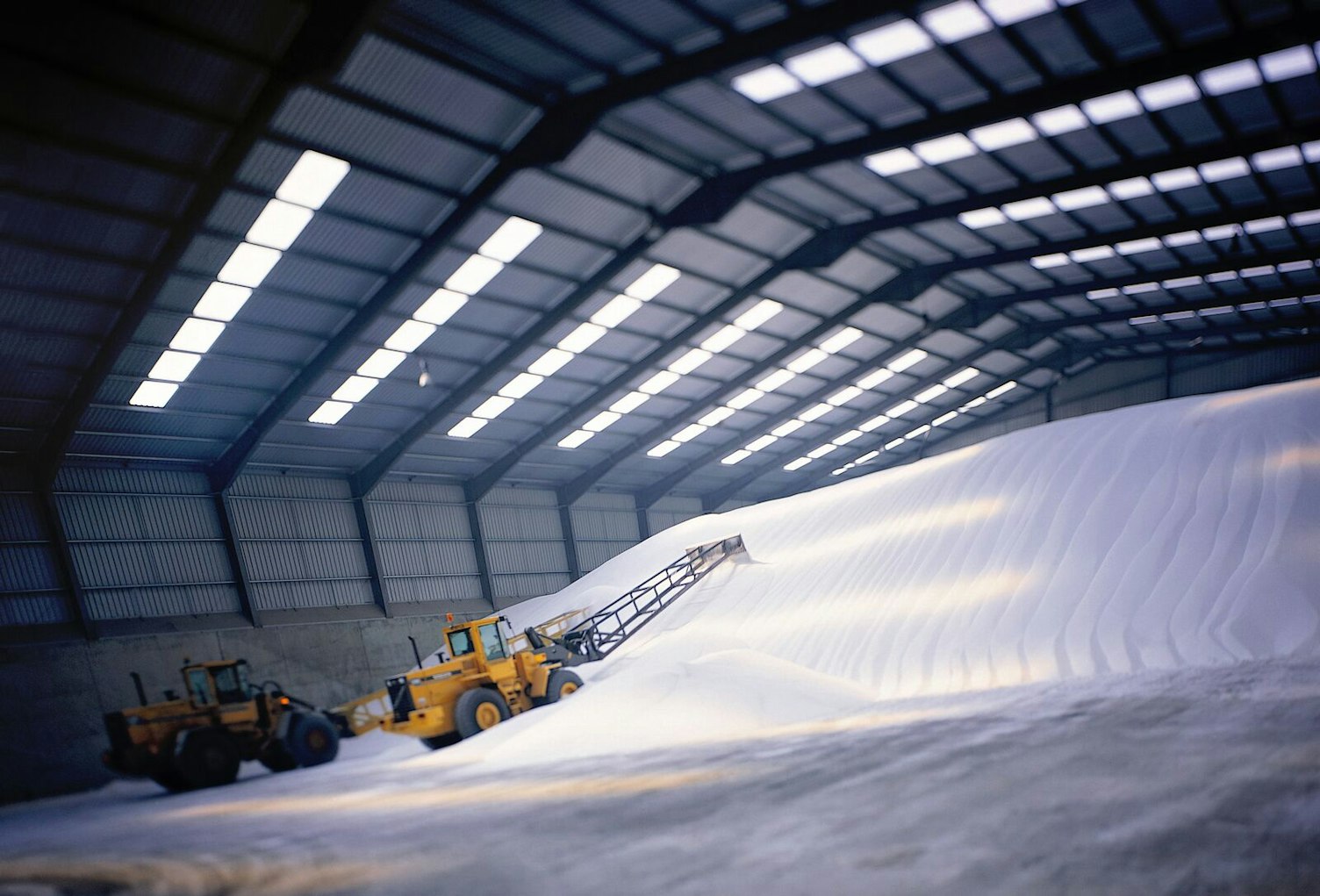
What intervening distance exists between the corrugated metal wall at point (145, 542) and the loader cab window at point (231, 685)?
5868 millimetres

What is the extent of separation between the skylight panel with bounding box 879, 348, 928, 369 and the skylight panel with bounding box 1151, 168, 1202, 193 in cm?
1260

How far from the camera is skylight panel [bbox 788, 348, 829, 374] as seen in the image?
103ft

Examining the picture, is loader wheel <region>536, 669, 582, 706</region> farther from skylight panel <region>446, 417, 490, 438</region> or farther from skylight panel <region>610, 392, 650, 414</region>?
skylight panel <region>610, 392, 650, 414</region>

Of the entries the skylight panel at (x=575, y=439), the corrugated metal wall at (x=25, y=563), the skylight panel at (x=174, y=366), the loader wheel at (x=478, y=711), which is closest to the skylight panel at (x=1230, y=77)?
the loader wheel at (x=478, y=711)

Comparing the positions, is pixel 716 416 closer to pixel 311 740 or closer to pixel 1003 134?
pixel 1003 134

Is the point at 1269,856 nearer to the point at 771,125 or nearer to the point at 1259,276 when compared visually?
the point at 771,125

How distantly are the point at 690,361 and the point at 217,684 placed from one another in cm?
1559

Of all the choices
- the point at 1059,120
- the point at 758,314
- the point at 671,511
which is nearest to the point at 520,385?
the point at 758,314

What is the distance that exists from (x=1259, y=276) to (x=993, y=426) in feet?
52.3

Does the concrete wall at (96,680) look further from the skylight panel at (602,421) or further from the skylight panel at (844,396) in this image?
the skylight panel at (844,396)

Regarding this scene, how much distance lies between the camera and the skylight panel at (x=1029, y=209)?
907 inches

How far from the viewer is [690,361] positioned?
1134 inches

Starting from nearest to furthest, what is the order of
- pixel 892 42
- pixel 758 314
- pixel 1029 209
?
pixel 892 42
pixel 1029 209
pixel 758 314

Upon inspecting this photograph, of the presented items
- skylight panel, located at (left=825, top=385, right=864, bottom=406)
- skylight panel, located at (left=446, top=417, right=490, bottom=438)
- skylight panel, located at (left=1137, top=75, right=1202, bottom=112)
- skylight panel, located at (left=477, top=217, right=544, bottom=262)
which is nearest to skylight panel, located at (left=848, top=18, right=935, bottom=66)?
skylight panel, located at (left=1137, top=75, right=1202, bottom=112)
